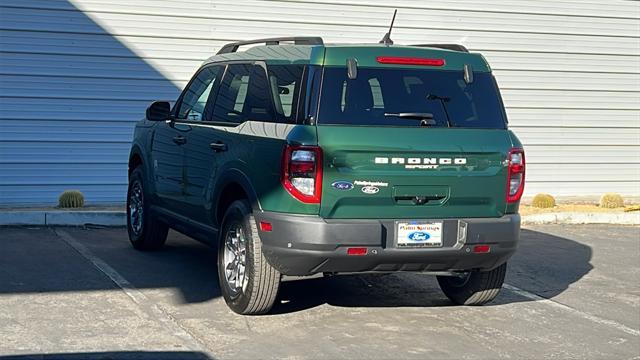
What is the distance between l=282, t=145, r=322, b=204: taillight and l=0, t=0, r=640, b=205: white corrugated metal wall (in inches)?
258

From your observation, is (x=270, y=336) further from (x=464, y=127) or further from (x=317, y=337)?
(x=464, y=127)

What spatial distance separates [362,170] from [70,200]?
6.25 meters

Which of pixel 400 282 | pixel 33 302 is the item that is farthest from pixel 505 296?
pixel 33 302

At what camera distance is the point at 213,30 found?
13094 millimetres

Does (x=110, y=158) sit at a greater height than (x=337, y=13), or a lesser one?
lesser

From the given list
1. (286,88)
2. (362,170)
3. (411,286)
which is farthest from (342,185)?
(411,286)

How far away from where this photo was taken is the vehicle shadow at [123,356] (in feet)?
19.8

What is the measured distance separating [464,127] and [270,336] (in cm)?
202

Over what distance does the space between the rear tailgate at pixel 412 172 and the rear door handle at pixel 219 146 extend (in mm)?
1162

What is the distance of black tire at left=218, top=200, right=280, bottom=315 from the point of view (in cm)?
705

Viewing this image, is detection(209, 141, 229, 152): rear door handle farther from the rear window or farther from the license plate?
the license plate

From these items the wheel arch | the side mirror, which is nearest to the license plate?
the side mirror

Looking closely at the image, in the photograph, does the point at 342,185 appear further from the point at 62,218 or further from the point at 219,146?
the point at 62,218

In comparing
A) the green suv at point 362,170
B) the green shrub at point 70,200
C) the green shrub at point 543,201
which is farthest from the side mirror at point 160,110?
the green shrub at point 543,201
